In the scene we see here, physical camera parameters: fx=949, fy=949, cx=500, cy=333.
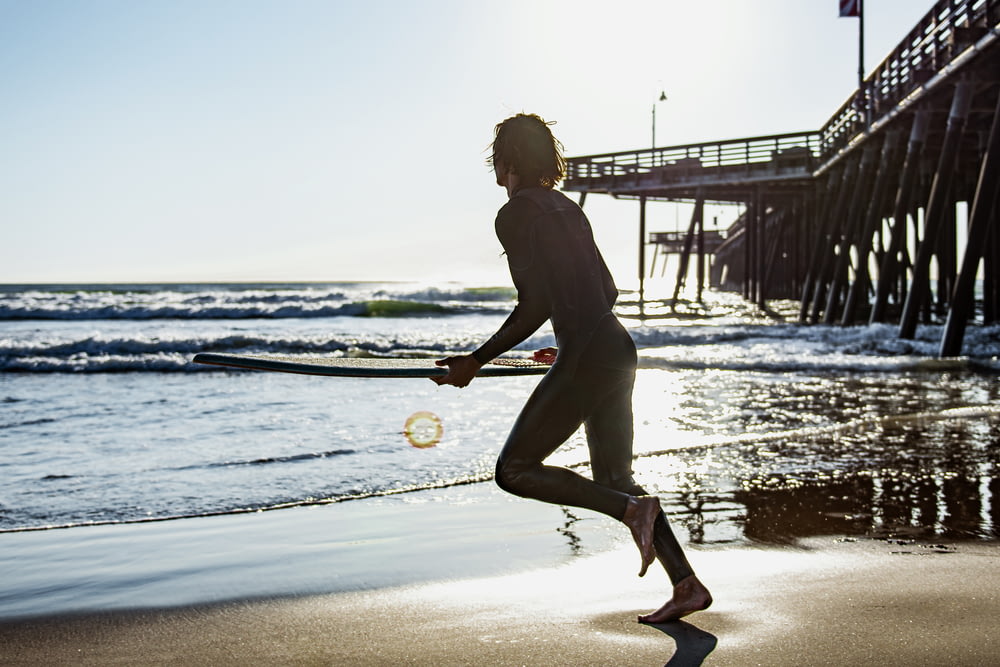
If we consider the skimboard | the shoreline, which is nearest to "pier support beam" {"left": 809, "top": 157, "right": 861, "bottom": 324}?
the shoreline

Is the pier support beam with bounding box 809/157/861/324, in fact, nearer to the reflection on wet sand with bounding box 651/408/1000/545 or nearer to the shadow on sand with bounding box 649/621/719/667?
the reflection on wet sand with bounding box 651/408/1000/545

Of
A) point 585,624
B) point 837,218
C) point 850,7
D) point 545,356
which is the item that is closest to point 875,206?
point 837,218

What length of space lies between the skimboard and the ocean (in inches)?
40.3

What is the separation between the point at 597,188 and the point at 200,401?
2607cm

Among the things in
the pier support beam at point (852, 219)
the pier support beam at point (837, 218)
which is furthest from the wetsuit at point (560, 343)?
the pier support beam at point (837, 218)

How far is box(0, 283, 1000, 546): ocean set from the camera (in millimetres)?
4926

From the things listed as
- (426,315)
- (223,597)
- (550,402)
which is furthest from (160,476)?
(426,315)

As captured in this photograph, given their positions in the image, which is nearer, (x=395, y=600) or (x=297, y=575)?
(x=395, y=600)

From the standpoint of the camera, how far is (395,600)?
10.9 ft

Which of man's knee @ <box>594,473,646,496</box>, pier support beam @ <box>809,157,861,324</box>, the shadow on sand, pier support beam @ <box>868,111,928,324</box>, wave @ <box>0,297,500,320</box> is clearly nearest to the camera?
the shadow on sand

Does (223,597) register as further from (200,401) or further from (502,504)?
(200,401)

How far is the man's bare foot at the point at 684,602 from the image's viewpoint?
9.65ft

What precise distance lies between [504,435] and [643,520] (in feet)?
15.8

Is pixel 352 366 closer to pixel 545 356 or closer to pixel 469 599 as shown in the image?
pixel 545 356
